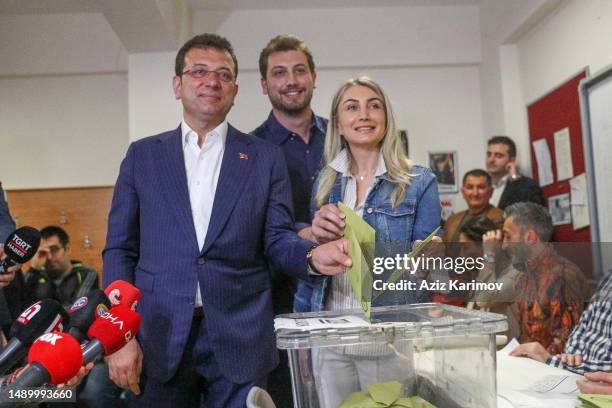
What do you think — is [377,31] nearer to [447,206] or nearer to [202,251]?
[447,206]

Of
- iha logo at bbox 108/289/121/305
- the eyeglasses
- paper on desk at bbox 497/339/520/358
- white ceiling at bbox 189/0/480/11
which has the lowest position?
paper on desk at bbox 497/339/520/358

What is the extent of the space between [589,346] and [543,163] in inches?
136

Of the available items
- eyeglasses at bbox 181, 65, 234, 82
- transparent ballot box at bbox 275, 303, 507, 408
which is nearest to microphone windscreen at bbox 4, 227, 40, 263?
eyeglasses at bbox 181, 65, 234, 82

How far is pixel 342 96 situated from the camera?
2096mm

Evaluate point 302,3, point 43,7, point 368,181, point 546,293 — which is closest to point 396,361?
point 546,293

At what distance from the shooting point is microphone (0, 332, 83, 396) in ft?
3.26

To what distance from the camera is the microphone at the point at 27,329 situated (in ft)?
3.81

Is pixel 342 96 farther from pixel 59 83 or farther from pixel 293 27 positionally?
pixel 59 83

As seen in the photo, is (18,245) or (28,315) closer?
(28,315)

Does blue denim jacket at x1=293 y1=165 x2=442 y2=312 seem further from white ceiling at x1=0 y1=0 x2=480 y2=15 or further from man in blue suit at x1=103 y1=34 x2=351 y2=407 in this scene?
white ceiling at x1=0 y1=0 x2=480 y2=15

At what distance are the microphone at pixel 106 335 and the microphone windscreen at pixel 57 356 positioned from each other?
4.5 inches

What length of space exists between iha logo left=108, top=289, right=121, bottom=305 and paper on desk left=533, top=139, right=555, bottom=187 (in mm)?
3825

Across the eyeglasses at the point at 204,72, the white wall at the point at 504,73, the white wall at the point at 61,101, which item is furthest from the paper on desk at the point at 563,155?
the white wall at the point at 61,101

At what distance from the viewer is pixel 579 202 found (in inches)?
162
